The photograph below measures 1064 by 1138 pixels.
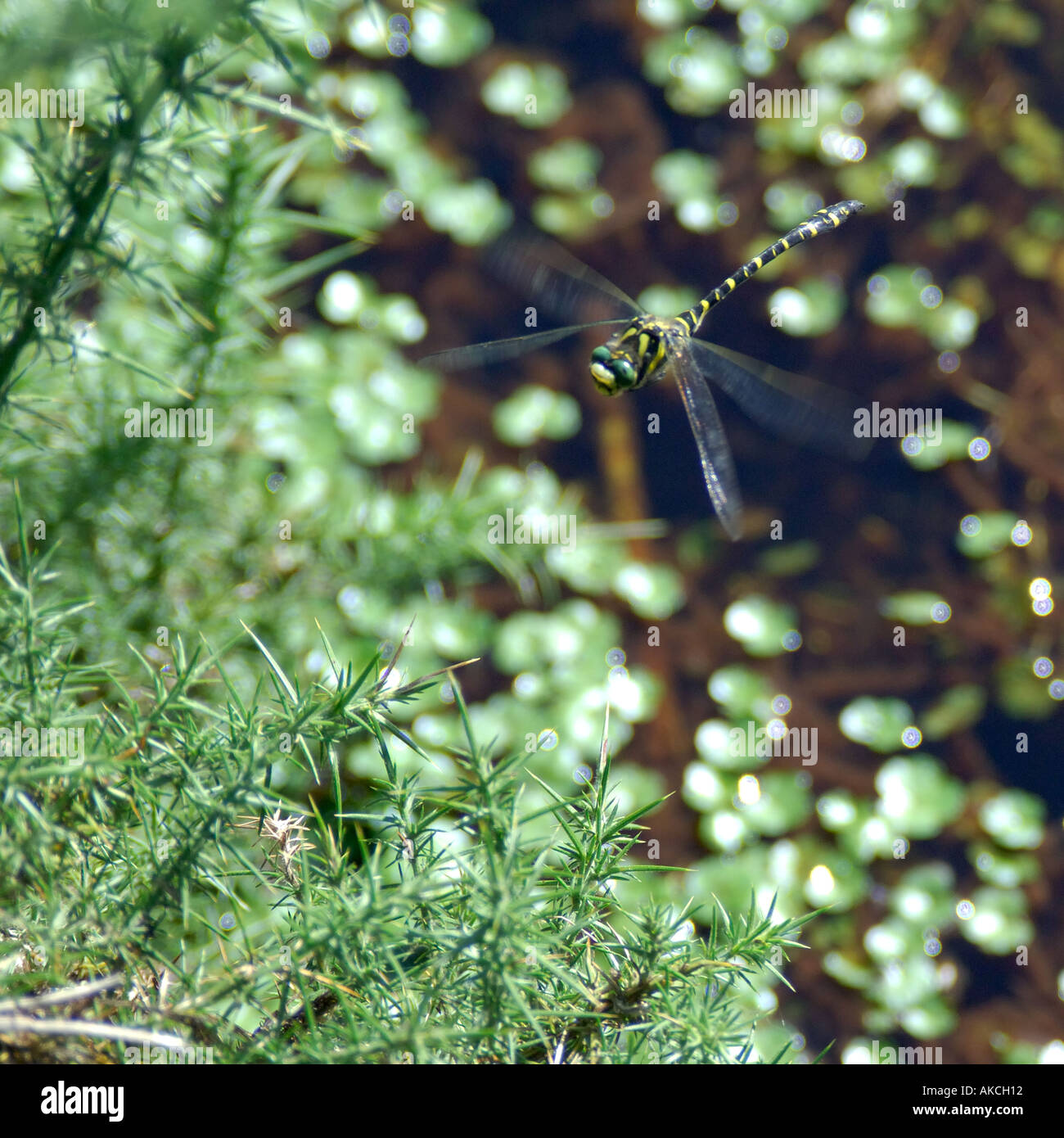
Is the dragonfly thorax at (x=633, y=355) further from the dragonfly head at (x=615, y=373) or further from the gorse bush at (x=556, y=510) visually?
the gorse bush at (x=556, y=510)

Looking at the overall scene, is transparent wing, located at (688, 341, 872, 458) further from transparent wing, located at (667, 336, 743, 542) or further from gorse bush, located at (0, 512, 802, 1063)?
gorse bush, located at (0, 512, 802, 1063)

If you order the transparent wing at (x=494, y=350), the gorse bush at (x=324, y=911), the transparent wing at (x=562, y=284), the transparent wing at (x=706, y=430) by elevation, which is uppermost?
the transparent wing at (x=562, y=284)

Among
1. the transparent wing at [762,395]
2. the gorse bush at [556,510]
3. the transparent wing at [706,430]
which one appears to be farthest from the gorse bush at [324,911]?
the transparent wing at [762,395]

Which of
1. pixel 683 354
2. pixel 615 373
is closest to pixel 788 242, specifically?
pixel 683 354

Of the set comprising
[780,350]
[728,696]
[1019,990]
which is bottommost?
[1019,990]

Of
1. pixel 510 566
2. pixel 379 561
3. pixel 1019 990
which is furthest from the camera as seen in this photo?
pixel 1019 990

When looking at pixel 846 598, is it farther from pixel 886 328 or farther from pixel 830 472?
pixel 886 328

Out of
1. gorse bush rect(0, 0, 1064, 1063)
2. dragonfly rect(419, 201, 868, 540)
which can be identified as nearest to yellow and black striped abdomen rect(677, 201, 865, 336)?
dragonfly rect(419, 201, 868, 540)
